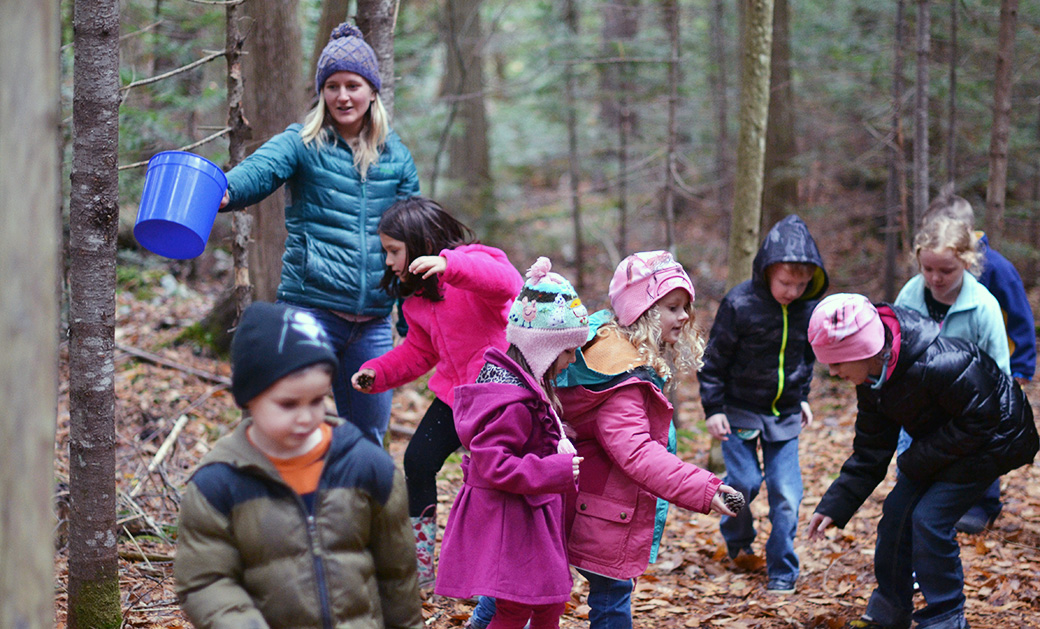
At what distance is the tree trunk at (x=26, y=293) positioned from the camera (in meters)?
1.59

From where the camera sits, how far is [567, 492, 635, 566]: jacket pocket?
3500 mm

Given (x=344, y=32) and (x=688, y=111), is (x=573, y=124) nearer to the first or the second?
(x=688, y=111)

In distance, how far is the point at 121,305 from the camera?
9.71 meters

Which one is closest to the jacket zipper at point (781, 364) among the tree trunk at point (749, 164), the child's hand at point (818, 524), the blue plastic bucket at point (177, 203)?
the child's hand at point (818, 524)

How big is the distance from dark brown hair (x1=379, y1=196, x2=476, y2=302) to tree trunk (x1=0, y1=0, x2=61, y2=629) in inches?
90.5

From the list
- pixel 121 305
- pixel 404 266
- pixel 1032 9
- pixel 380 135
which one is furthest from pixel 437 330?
pixel 1032 9

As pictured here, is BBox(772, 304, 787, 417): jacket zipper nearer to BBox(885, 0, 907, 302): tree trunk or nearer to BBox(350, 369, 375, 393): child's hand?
BBox(350, 369, 375, 393): child's hand

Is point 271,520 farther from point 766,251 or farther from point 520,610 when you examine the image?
point 766,251

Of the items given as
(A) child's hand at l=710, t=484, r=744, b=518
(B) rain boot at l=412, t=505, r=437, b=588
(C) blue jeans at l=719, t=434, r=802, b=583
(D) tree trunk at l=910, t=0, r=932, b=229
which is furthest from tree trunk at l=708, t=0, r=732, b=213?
(A) child's hand at l=710, t=484, r=744, b=518

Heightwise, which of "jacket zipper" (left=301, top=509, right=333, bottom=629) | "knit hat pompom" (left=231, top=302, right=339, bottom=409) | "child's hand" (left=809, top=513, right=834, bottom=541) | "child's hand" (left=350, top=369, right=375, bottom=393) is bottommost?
"child's hand" (left=809, top=513, right=834, bottom=541)

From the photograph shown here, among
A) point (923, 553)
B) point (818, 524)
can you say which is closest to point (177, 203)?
point (818, 524)

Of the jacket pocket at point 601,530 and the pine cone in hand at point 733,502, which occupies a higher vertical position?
the pine cone in hand at point 733,502

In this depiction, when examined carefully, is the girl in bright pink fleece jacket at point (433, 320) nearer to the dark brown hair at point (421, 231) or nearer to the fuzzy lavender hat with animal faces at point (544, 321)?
the dark brown hair at point (421, 231)

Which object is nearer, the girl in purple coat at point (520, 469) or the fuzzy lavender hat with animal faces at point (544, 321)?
the girl in purple coat at point (520, 469)
